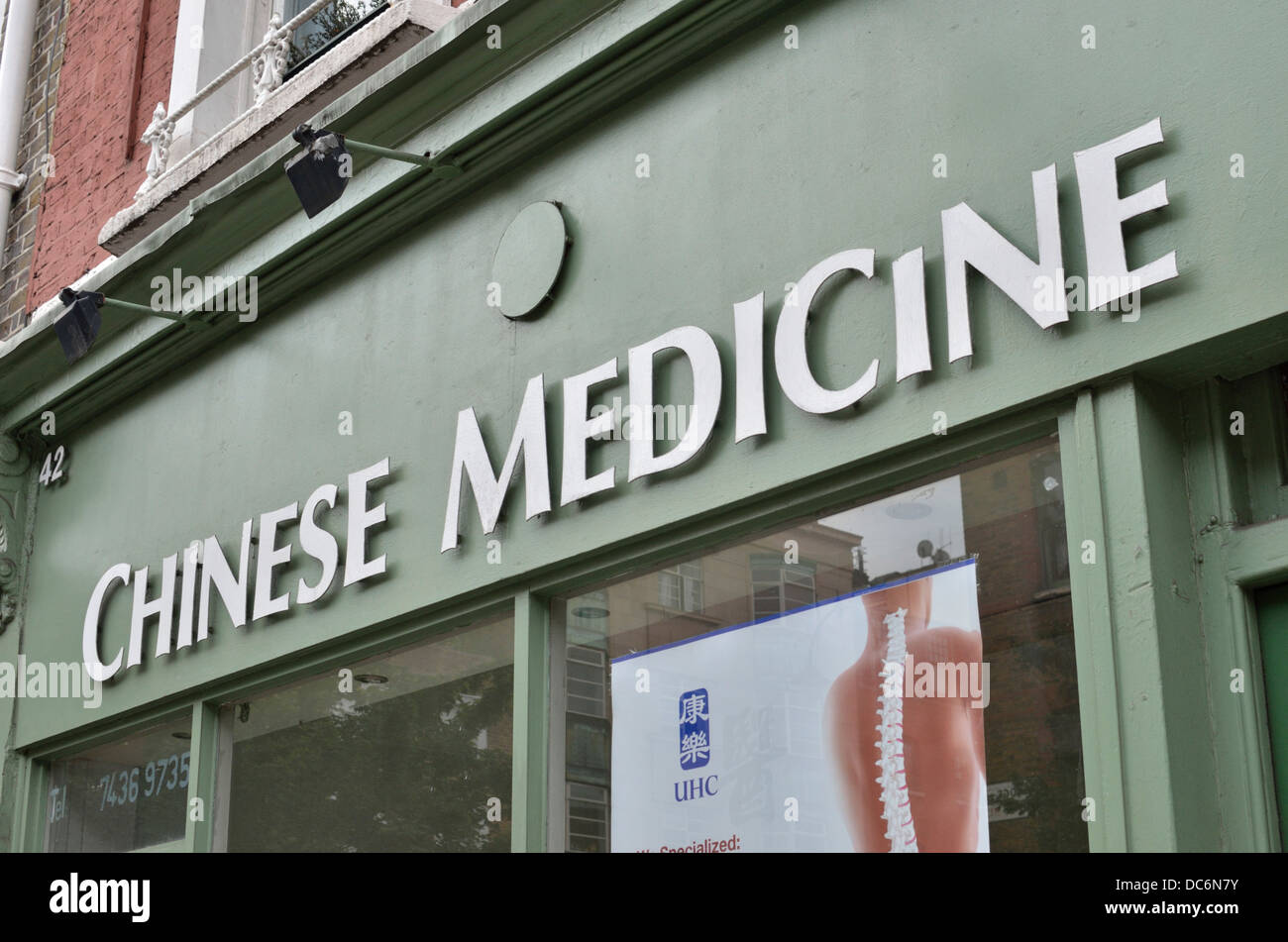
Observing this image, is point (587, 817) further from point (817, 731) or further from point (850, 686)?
point (850, 686)

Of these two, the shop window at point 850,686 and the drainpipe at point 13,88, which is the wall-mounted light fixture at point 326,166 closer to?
the shop window at point 850,686

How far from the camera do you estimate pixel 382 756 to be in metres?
6.66

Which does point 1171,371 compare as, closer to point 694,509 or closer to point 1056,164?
point 1056,164

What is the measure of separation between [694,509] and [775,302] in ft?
2.35

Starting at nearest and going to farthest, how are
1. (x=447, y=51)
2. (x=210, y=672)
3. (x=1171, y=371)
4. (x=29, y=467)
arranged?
(x=1171, y=371) < (x=447, y=51) < (x=210, y=672) < (x=29, y=467)

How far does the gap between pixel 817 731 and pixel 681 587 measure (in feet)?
2.67

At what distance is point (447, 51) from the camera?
21.4 feet

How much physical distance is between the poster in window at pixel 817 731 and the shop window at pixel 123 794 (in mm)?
2881

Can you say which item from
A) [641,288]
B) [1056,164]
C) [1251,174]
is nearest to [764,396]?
[641,288]

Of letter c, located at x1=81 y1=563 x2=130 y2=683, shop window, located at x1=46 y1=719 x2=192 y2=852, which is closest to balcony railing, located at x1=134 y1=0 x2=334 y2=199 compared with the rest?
letter c, located at x1=81 y1=563 x2=130 y2=683

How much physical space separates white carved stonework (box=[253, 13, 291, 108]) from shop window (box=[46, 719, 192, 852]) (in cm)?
329

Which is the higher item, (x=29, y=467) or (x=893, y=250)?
(x=29, y=467)

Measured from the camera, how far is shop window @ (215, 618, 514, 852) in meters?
6.14

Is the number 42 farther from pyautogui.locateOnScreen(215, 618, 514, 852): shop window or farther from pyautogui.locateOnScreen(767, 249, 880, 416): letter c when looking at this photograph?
pyautogui.locateOnScreen(767, 249, 880, 416): letter c
